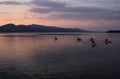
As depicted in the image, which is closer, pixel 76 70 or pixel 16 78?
pixel 16 78

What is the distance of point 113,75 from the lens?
26.1m

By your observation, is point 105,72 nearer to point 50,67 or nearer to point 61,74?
point 61,74

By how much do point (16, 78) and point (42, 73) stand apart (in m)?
3.76

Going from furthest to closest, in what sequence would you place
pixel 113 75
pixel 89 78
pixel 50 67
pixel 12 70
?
1. pixel 50 67
2. pixel 12 70
3. pixel 113 75
4. pixel 89 78

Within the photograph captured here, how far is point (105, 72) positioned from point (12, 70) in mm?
11721

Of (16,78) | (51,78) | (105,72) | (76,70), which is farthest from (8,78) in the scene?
(105,72)

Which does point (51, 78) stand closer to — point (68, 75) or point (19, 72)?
point (68, 75)

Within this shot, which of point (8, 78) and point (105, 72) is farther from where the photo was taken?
point (105, 72)

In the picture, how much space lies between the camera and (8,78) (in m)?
24.7

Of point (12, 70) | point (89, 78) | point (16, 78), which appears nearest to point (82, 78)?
point (89, 78)

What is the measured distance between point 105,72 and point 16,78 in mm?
10795

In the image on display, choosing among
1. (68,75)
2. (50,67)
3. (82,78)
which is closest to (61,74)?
(68,75)

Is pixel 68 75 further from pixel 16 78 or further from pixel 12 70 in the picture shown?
pixel 12 70

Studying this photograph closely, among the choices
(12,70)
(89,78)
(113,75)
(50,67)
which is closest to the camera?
(89,78)
